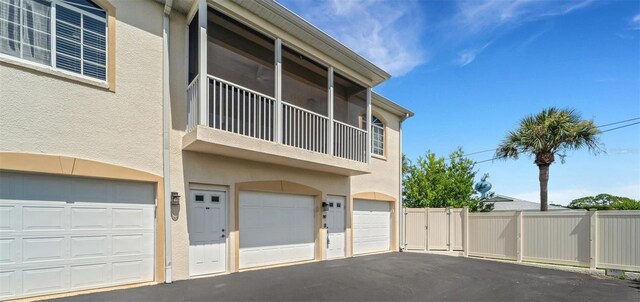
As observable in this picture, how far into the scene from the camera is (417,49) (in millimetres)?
12352

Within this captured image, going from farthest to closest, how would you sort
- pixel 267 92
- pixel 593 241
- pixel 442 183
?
pixel 442 183, pixel 267 92, pixel 593 241

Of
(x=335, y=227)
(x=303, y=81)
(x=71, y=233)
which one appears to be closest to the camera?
(x=71, y=233)

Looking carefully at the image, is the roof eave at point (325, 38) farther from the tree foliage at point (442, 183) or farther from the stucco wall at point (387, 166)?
the tree foliage at point (442, 183)

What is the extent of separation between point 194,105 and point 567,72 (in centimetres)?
1282

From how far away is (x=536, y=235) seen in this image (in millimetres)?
11828

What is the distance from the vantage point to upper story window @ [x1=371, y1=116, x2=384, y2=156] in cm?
1391

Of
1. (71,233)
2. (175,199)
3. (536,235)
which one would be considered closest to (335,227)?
(175,199)

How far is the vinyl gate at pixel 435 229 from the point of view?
14.0 metres

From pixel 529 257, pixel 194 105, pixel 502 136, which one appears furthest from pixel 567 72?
pixel 194 105

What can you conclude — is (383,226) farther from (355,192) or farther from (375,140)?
(375,140)

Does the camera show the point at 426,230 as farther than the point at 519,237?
Yes

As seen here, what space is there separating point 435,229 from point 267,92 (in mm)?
8842

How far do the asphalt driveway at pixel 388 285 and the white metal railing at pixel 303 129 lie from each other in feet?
11.0

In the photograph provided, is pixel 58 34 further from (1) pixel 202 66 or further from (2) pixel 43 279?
(2) pixel 43 279
